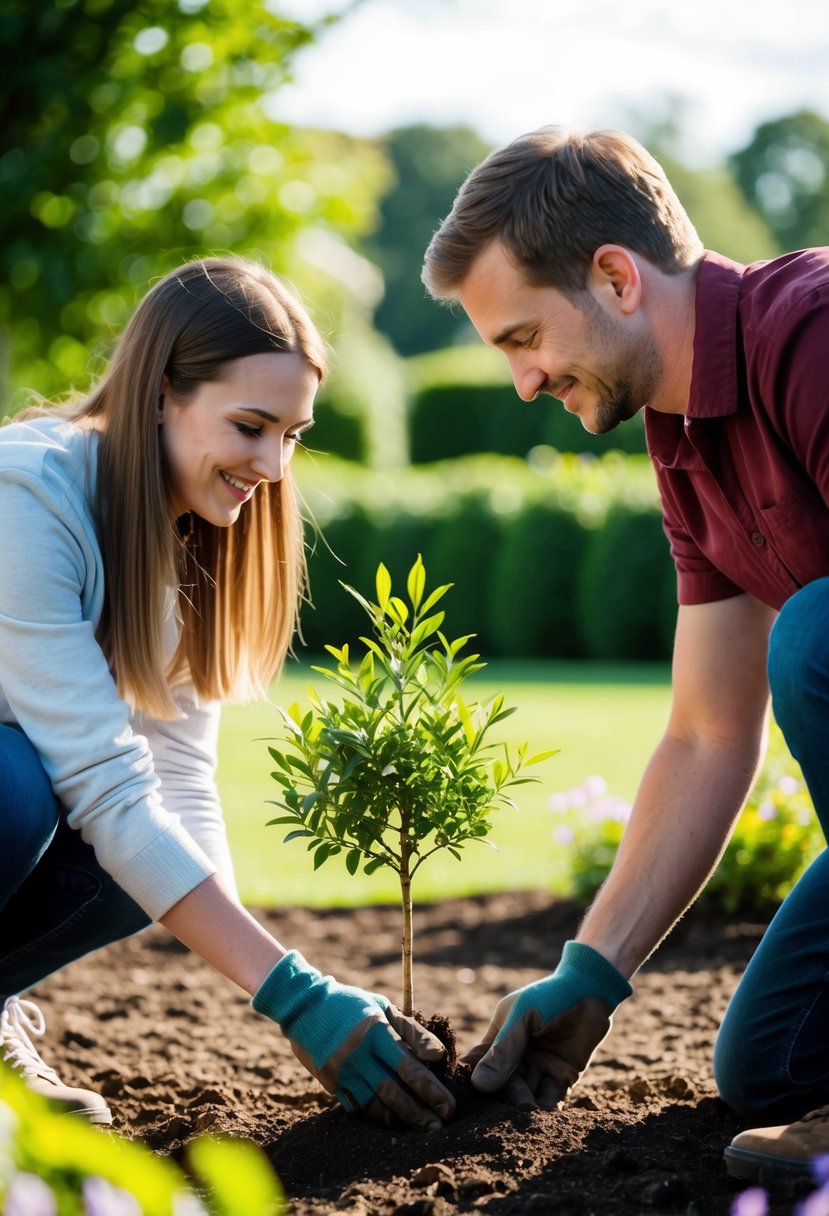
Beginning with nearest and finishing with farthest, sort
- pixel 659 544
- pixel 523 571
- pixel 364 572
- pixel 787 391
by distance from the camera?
1. pixel 787 391
2. pixel 659 544
3. pixel 523 571
4. pixel 364 572

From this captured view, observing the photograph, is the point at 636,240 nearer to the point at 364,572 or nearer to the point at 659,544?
the point at 659,544

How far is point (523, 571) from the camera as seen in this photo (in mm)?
13500

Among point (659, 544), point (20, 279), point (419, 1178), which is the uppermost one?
point (20, 279)

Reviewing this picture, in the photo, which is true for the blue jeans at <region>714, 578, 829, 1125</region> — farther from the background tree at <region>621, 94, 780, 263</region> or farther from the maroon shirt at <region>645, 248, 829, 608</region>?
the background tree at <region>621, 94, 780, 263</region>

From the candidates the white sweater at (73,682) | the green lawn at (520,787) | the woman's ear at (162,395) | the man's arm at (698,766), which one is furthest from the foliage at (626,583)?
the white sweater at (73,682)

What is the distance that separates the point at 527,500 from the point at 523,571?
2.40ft

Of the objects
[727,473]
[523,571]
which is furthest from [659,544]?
[727,473]

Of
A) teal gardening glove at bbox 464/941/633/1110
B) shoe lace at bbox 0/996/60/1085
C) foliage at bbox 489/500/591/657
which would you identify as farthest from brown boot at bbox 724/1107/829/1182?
foliage at bbox 489/500/591/657

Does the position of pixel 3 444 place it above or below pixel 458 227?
below

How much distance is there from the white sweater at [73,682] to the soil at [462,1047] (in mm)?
569

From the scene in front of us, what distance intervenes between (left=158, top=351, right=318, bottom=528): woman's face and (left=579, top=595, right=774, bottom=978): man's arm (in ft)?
2.99

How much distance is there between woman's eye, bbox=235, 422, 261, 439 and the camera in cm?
260

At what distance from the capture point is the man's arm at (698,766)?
2.70 meters

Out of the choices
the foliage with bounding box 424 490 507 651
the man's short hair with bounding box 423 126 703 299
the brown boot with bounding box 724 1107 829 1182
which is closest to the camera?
the brown boot with bounding box 724 1107 829 1182
